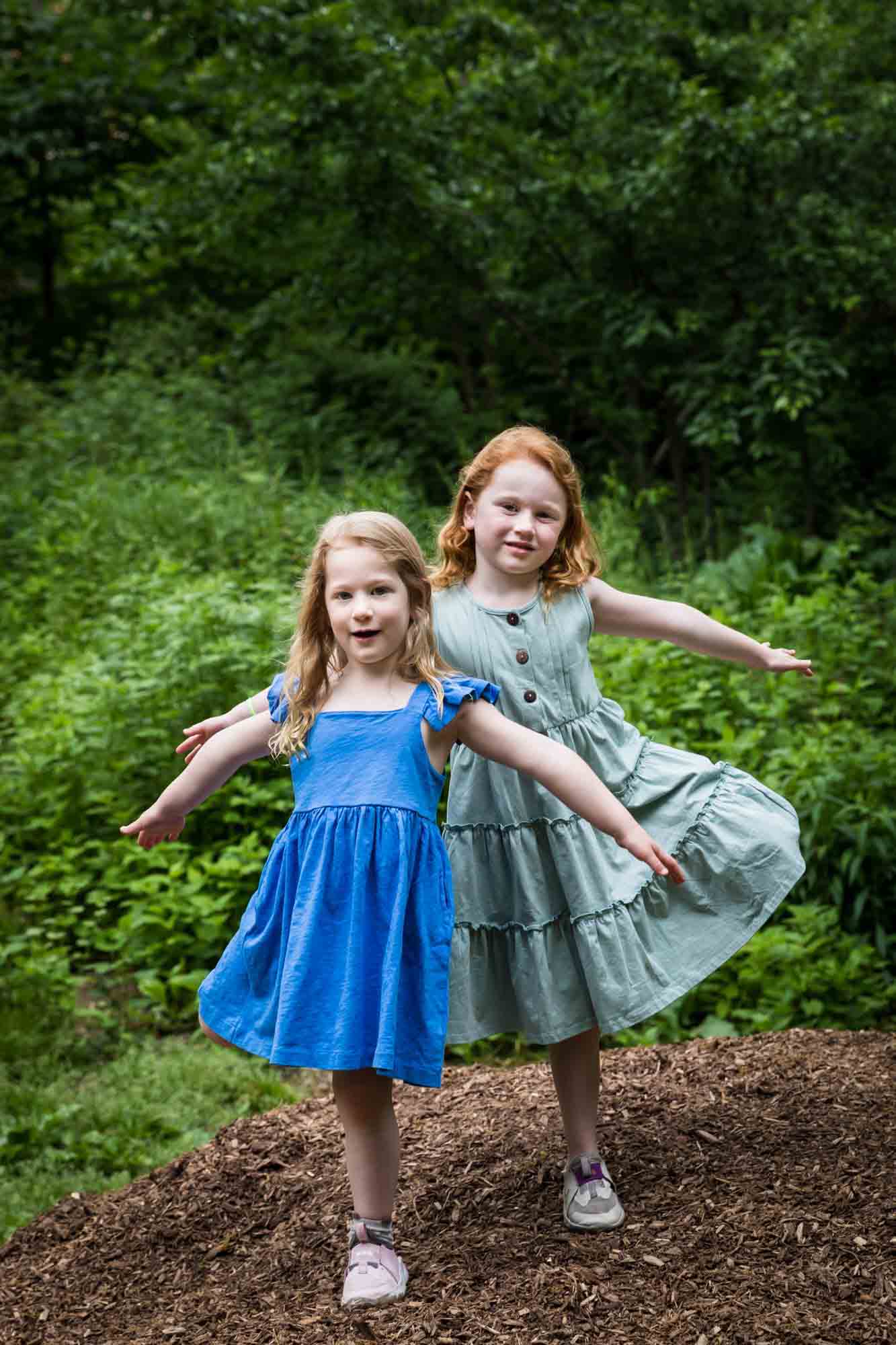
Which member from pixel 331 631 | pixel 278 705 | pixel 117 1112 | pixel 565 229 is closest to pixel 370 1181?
pixel 278 705

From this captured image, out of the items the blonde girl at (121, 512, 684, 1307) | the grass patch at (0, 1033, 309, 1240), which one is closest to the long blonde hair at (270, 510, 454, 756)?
the blonde girl at (121, 512, 684, 1307)

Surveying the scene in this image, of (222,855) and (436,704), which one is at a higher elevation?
(436,704)

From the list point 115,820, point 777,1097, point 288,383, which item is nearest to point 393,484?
point 288,383

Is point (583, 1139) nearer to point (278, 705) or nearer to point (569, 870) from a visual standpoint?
point (569, 870)

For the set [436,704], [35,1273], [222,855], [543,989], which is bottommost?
[35,1273]

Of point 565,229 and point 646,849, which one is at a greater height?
point 565,229

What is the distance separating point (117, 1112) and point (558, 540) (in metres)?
2.22

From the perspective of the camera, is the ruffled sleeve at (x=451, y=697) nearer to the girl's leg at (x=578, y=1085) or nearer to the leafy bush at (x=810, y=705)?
the girl's leg at (x=578, y=1085)

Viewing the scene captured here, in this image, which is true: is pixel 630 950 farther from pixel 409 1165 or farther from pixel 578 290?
pixel 578 290

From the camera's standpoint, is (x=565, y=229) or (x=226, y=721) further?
(x=565, y=229)

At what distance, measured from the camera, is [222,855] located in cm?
490

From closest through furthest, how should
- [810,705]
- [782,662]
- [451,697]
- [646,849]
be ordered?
[646,849]
[451,697]
[782,662]
[810,705]

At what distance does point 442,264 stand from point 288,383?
139 centimetres

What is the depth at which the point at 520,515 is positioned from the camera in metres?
2.68
